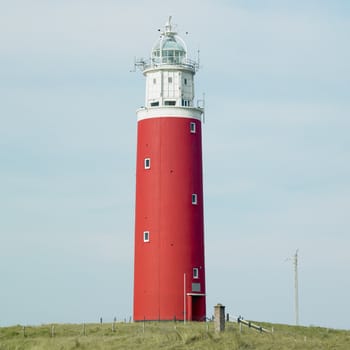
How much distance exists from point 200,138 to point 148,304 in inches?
385

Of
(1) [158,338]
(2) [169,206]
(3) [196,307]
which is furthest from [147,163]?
(1) [158,338]

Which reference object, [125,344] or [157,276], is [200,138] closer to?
[157,276]

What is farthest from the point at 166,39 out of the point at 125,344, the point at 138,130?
the point at 125,344

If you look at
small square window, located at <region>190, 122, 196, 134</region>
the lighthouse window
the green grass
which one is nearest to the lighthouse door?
the green grass

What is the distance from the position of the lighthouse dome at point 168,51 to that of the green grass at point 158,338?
15.0 m

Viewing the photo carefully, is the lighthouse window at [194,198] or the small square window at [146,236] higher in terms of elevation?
the lighthouse window at [194,198]

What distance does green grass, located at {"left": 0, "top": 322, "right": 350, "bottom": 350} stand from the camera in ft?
165

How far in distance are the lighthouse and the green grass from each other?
1.94 metres

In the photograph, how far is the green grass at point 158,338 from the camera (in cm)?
5034

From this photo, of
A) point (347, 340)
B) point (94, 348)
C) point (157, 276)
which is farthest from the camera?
point (157, 276)

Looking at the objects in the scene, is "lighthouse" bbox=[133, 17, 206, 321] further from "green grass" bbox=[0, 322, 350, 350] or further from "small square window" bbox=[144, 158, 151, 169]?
"green grass" bbox=[0, 322, 350, 350]

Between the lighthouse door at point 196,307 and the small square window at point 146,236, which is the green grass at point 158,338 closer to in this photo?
the lighthouse door at point 196,307

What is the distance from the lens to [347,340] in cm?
5544

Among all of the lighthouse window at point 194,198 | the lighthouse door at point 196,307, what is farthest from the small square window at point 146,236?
the lighthouse door at point 196,307
